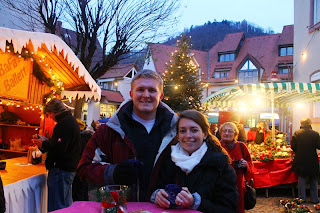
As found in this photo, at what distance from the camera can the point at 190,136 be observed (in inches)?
86.8

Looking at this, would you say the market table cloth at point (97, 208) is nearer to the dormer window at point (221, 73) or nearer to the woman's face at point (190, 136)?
the woman's face at point (190, 136)

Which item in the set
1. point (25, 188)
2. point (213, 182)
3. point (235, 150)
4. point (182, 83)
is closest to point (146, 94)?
point (213, 182)

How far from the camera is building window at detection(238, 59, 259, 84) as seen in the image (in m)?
32.2

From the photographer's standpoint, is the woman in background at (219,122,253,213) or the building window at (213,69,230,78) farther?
the building window at (213,69,230,78)

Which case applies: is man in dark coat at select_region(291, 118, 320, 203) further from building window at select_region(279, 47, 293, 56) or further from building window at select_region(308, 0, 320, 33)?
building window at select_region(279, 47, 293, 56)

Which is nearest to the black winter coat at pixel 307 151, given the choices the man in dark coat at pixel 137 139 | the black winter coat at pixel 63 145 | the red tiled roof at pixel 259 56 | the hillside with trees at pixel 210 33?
the black winter coat at pixel 63 145

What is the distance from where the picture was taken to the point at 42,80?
684cm

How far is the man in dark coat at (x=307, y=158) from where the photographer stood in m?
7.18

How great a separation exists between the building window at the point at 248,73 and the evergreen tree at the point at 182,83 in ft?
50.5

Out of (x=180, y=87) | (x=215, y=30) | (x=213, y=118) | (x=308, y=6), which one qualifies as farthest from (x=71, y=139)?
(x=215, y=30)

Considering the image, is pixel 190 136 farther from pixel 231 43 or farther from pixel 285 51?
pixel 231 43

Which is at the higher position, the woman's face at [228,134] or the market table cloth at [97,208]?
the woman's face at [228,134]

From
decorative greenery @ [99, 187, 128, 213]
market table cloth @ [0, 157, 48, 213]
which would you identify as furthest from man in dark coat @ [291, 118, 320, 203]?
decorative greenery @ [99, 187, 128, 213]

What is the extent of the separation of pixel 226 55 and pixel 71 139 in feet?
110
